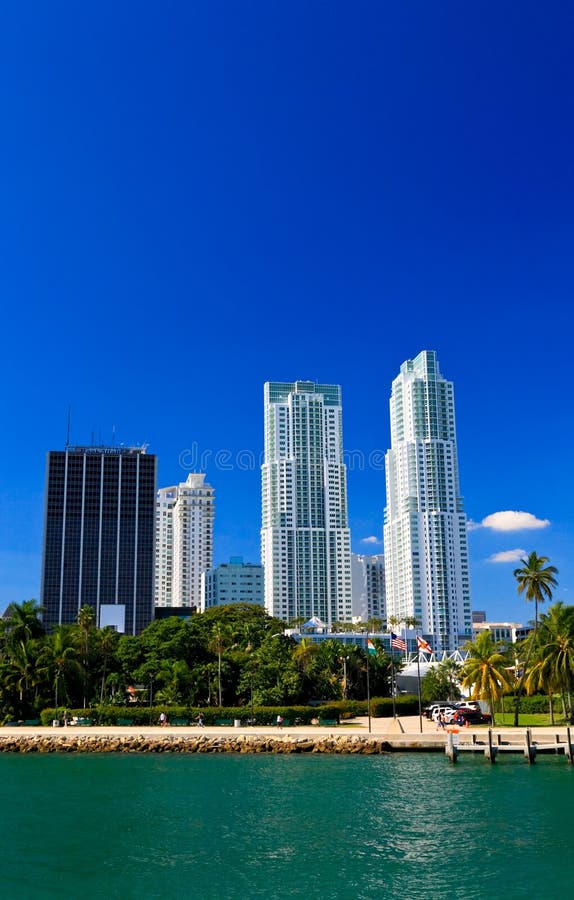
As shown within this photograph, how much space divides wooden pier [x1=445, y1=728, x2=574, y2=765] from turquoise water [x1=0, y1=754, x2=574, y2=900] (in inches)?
42.4

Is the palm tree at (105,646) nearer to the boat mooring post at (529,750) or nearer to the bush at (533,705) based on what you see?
the bush at (533,705)

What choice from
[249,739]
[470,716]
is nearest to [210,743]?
[249,739]

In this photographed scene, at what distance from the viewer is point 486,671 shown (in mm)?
82062

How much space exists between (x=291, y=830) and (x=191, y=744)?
34.3 m

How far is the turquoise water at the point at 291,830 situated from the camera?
34500mm

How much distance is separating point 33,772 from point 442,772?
28.7 metres

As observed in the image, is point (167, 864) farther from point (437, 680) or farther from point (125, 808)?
point (437, 680)

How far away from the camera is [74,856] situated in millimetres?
38875

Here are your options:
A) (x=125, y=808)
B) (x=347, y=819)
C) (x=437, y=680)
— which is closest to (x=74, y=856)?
(x=125, y=808)

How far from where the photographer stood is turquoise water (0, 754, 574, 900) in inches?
1358

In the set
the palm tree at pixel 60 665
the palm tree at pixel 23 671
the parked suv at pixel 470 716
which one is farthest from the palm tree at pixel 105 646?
the parked suv at pixel 470 716

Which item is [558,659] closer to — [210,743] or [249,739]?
[249,739]

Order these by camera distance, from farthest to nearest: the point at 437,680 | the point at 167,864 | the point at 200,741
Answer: the point at 437,680, the point at 200,741, the point at 167,864

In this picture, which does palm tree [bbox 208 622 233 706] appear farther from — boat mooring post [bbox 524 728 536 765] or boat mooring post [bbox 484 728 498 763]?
boat mooring post [bbox 524 728 536 765]
